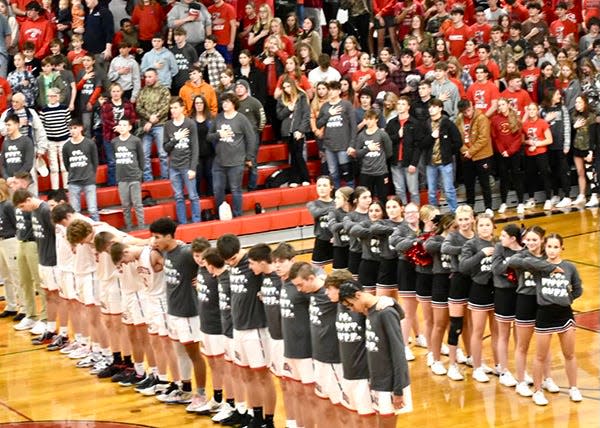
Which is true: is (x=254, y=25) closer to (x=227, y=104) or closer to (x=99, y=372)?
(x=227, y=104)

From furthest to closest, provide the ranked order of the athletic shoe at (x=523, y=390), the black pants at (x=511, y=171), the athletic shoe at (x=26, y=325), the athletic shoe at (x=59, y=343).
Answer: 1. the black pants at (x=511, y=171)
2. the athletic shoe at (x=26, y=325)
3. the athletic shoe at (x=59, y=343)
4. the athletic shoe at (x=523, y=390)

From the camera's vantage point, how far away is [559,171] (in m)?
20.3

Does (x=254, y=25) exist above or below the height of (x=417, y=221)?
above

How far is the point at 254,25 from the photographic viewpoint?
861 inches

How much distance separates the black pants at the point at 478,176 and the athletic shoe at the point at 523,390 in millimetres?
7447

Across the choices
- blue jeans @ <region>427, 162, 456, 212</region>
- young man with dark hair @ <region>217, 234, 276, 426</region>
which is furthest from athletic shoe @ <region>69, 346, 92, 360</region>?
blue jeans @ <region>427, 162, 456, 212</region>


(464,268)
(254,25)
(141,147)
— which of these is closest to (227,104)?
(141,147)

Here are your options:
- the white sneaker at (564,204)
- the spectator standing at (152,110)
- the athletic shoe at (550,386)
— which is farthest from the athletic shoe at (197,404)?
the white sneaker at (564,204)

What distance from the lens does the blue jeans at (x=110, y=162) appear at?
1922 centimetres

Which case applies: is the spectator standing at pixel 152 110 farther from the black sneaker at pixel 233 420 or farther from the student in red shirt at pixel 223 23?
the black sneaker at pixel 233 420

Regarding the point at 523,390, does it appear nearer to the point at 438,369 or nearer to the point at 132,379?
the point at 438,369

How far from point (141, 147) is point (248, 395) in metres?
7.24

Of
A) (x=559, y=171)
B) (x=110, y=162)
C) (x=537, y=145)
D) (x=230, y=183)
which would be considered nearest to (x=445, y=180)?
(x=537, y=145)

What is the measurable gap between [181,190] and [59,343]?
4.35m
